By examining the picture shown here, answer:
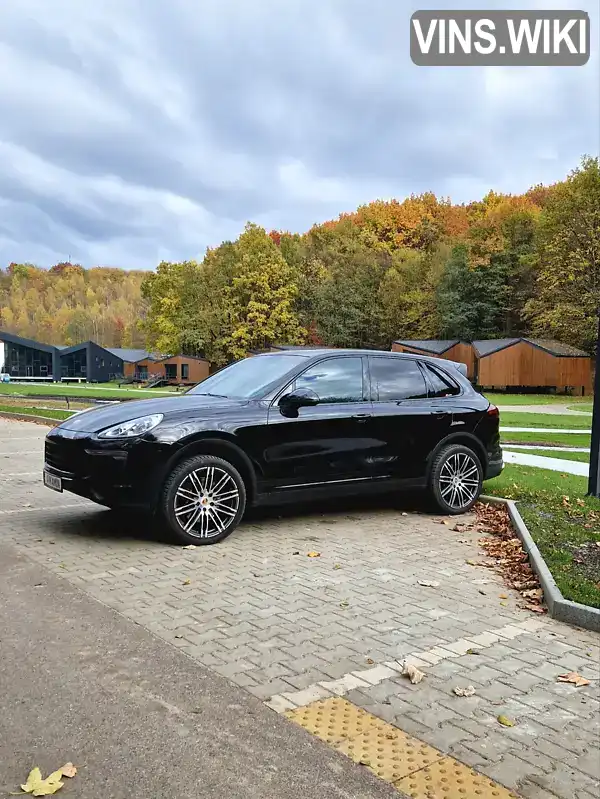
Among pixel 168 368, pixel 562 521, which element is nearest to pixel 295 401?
pixel 562 521

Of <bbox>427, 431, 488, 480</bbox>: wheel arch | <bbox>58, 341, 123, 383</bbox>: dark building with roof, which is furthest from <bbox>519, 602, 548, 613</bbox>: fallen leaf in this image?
<bbox>58, 341, 123, 383</bbox>: dark building with roof

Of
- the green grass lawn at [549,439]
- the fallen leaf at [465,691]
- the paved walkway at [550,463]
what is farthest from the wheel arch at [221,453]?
the green grass lawn at [549,439]

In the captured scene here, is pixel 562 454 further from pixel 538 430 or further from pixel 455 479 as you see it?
pixel 455 479

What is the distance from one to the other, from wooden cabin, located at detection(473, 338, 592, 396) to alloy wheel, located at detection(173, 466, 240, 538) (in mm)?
43993

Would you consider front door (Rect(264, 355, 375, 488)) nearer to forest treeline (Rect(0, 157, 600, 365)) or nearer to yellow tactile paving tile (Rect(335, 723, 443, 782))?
yellow tactile paving tile (Rect(335, 723, 443, 782))

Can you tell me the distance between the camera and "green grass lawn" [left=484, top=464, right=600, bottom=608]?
5.17 meters

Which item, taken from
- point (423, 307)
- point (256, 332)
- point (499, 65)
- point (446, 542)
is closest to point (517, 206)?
point (423, 307)

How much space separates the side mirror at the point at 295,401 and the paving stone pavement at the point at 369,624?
1241 millimetres

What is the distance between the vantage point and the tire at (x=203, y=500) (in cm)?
621

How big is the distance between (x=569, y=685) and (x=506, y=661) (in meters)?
0.38

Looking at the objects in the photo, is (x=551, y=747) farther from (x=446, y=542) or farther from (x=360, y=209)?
(x=360, y=209)

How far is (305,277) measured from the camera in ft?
238

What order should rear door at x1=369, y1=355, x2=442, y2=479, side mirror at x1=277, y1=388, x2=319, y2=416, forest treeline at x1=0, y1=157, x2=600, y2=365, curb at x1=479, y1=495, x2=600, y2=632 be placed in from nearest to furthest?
1. curb at x1=479, y1=495, x2=600, y2=632
2. side mirror at x1=277, y1=388, x2=319, y2=416
3. rear door at x1=369, y1=355, x2=442, y2=479
4. forest treeline at x1=0, y1=157, x2=600, y2=365

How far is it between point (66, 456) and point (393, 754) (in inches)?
174
